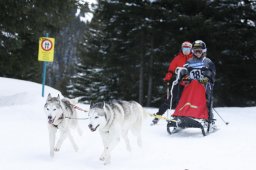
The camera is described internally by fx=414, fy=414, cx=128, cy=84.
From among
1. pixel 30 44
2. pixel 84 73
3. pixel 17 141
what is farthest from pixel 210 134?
pixel 84 73

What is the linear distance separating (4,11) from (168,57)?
29.9 ft

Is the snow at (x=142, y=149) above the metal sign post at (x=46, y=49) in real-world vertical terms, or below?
below

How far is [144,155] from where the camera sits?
6395 mm

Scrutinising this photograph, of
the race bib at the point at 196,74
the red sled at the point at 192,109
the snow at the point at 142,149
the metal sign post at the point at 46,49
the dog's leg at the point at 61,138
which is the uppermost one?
the metal sign post at the point at 46,49

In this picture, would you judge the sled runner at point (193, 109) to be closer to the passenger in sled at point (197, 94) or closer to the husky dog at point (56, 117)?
the passenger in sled at point (197, 94)

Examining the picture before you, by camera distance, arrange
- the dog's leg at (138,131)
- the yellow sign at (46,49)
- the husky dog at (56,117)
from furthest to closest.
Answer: the yellow sign at (46,49) → the dog's leg at (138,131) → the husky dog at (56,117)

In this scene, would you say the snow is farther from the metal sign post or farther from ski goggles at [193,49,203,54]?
the metal sign post

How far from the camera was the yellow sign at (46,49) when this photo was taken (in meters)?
11.8

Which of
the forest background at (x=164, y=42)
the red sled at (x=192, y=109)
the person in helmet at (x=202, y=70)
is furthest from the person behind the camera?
the forest background at (x=164, y=42)

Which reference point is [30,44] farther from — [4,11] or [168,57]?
[168,57]

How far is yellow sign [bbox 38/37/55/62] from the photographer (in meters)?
11.8

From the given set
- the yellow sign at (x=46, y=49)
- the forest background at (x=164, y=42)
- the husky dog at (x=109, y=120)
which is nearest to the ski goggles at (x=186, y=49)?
the husky dog at (x=109, y=120)

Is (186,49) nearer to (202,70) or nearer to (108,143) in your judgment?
(202,70)

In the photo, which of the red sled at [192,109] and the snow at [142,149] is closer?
the snow at [142,149]
